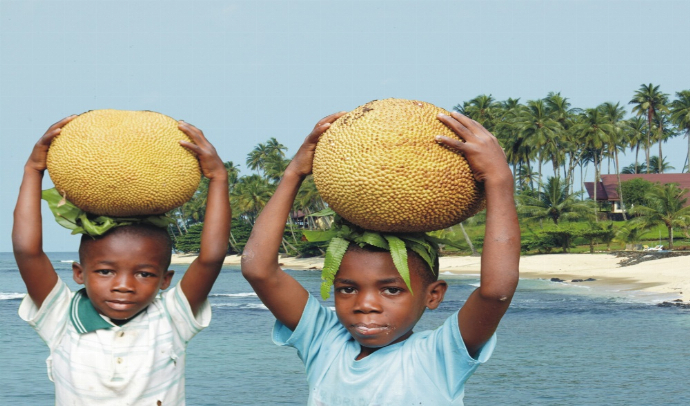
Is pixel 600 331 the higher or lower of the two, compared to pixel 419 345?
lower

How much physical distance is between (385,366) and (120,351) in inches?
48.6

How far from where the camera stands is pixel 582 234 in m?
48.6

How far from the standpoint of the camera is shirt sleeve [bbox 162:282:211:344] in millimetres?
3375

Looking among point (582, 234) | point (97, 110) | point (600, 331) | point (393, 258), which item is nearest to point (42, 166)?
point (97, 110)

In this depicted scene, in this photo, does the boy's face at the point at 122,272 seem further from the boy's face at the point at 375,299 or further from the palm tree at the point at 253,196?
the palm tree at the point at 253,196

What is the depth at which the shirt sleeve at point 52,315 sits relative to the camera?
3.39 meters

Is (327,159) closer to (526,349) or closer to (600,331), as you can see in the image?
(526,349)

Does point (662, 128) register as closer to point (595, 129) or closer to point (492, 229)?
point (595, 129)

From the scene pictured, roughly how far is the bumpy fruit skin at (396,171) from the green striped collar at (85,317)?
50.4 inches

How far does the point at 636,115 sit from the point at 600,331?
5787cm

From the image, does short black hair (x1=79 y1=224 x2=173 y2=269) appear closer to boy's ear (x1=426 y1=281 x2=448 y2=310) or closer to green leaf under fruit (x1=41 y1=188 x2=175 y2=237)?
green leaf under fruit (x1=41 y1=188 x2=175 y2=237)

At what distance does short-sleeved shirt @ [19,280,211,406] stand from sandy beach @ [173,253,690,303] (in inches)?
1101

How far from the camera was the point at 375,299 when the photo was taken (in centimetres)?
291

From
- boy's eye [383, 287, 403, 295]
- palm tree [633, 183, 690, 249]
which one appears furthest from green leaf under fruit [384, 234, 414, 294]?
palm tree [633, 183, 690, 249]
